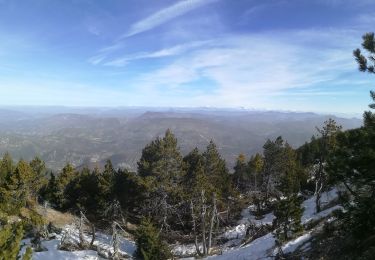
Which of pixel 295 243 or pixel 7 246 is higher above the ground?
pixel 7 246

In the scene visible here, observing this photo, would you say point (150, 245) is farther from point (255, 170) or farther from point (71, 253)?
point (255, 170)

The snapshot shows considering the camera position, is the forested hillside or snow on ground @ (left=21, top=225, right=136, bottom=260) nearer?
the forested hillside

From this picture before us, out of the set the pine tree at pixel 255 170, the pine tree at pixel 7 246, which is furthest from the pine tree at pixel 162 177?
the pine tree at pixel 7 246

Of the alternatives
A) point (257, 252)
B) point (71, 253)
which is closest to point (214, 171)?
point (71, 253)

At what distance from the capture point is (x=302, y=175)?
50.1m

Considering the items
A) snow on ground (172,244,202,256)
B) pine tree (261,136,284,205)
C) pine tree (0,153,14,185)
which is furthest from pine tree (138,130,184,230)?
pine tree (261,136,284,205)

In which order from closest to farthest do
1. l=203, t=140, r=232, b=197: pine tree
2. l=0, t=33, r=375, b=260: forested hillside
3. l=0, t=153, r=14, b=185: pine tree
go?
l=0, t=33, r=375, b=260: forested hillside < l=0, t=153, r=14, b=185: pine tree < l=203, t=140, r=232, b=197: pine tree

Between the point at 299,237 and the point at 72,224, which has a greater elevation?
the point at 299,237

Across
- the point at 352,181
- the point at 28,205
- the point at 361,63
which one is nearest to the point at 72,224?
the point at 28,205

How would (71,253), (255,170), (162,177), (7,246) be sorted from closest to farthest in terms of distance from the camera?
(7,246)
(71,253)
(162,177)
(255,170)

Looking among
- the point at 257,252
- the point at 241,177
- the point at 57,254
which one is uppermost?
the point at 257,252

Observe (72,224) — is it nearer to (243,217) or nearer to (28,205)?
(28,205)

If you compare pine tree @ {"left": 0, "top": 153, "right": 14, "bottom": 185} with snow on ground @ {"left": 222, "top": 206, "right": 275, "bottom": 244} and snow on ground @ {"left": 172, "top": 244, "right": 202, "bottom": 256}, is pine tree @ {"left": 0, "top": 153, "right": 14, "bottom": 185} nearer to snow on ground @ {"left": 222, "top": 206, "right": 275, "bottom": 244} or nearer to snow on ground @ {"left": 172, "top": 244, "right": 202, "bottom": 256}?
snow on ground @ {"left": 172, "top": 244, "right": 202, "bottom": 256}

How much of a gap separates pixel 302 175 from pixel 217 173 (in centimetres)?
1328
